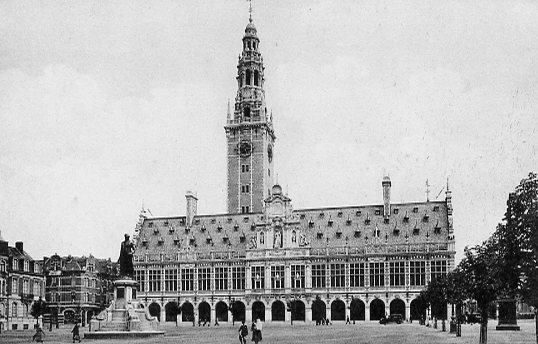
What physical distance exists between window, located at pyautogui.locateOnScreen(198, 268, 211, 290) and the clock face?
66.0 ft

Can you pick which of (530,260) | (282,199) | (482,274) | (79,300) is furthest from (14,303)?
(530,260)

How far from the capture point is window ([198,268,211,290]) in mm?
93438

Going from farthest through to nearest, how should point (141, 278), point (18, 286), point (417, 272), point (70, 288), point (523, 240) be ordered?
point (70, 288), point (141, 278), point (417, 272), point (18, 286), point (523, 240)

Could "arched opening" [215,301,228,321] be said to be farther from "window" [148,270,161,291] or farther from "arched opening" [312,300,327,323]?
"arched opening" [312,300,327,323]

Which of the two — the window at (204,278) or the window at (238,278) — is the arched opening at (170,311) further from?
the window at (238,278)

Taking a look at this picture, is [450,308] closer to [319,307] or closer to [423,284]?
[423,284]

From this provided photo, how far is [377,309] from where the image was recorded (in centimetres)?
8669

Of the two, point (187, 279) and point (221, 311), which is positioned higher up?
point (187, 279)

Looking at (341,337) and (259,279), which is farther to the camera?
(259,279)

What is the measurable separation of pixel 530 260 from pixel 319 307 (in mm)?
61245

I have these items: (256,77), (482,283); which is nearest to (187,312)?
(256,77)

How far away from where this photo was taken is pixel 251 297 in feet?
297

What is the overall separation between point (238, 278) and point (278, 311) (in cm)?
593

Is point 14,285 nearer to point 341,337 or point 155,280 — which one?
point 155,280
